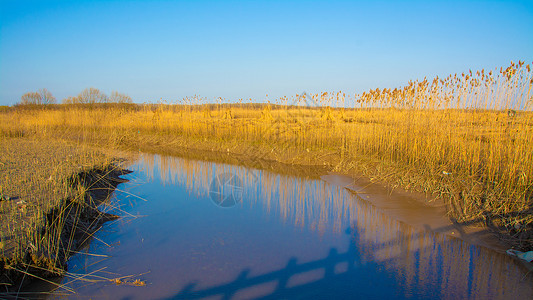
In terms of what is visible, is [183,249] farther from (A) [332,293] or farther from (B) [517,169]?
(B) [517,169]

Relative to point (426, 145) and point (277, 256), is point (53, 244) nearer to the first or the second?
point (277, 256)

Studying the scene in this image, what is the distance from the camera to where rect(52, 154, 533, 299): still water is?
10.0 ft

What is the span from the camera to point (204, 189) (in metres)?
6.79

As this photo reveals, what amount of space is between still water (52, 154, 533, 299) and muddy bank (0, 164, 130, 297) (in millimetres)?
187

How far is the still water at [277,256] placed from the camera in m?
3.05

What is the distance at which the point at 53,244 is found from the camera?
319 cm

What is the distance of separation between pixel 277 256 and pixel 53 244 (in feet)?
8.23

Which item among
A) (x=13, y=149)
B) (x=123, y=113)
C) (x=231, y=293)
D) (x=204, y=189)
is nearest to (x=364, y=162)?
(x=204, y=189)

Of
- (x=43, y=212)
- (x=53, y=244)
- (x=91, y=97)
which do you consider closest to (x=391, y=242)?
(x=53, y=244)

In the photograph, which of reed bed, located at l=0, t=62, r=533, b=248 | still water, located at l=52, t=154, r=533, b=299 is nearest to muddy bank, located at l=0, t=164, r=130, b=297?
still water, located at l=52, t=154, r=533, b=299

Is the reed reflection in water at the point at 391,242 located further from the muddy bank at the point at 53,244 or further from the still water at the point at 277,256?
the muddy bank at the point at 53,244

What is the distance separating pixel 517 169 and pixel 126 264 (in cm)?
573

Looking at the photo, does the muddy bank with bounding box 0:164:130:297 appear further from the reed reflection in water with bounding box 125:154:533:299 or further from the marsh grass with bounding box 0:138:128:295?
the reed reflection in water with bounding box 125:154:533:299

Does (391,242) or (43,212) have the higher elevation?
(43,212)
